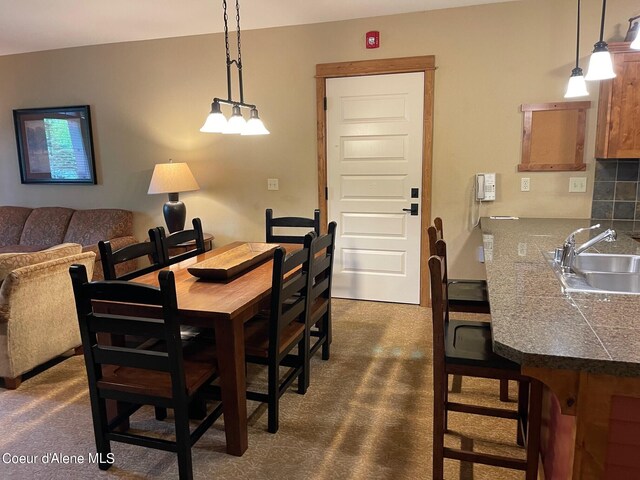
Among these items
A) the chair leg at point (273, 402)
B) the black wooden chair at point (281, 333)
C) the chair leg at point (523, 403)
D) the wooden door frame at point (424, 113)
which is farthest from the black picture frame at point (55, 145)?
the chair leg at point (523, 403)

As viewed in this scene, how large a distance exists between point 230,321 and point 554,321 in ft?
3.98

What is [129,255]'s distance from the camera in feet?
8.10

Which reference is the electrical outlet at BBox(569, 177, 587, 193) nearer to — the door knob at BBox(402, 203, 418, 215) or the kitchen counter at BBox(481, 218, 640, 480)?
the door knob at BBox(402, 203, 418, 215)

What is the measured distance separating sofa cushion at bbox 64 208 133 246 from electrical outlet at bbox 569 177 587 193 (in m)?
4.25

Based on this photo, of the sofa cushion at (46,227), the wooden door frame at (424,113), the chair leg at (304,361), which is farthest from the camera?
the sofa cushion at (46,227)

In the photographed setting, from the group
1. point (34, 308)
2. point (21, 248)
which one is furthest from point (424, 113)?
point (21, 248)

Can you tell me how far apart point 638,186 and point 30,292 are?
4.36 m

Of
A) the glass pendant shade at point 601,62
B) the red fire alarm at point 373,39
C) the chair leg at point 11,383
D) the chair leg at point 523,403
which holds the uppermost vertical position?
the red fire alarm at point 373,39

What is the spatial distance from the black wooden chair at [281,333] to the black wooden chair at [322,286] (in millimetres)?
66

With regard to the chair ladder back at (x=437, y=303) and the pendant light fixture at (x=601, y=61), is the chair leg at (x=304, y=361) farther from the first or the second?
the pendant light fixture at (x=601, y=61)

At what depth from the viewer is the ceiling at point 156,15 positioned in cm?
347

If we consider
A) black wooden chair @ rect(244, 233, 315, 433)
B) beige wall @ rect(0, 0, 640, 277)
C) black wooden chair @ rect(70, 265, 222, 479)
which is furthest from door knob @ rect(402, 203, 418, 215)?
black wooden chair @ rect(70, 265, 222, 479)

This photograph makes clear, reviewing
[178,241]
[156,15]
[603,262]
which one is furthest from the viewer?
[156,15]

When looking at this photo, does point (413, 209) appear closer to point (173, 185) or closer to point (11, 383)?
point (173, 185)
